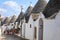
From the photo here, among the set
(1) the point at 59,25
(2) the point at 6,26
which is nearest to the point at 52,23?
(1) the point at 59,25

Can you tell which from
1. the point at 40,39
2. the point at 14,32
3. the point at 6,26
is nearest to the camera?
the point at 40,39

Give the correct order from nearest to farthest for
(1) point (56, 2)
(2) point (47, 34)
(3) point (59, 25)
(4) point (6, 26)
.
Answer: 1. (3) point (59, 25)
2. (1) point (56, 2)
3. (2) point (47, 34)
4. (4) point (6, 26)

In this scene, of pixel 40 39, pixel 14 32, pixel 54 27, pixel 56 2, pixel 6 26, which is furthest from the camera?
pixel 6 26

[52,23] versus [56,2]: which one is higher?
[56,2]

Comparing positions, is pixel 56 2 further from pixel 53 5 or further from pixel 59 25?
pixel 59 25

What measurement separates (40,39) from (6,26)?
36.4 metres

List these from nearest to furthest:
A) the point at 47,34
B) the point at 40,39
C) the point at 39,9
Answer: the point at 47,34, the point at 40,39, the point at 39,9

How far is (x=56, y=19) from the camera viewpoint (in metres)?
13.2

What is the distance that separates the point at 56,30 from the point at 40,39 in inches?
286

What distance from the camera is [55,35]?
1316 cm

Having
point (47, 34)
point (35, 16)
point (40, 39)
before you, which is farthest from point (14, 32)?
point (47, 34)

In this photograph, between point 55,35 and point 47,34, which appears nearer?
point 55,35

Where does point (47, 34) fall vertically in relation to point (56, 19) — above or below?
below

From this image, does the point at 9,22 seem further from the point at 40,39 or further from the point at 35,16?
the point at 40,39
